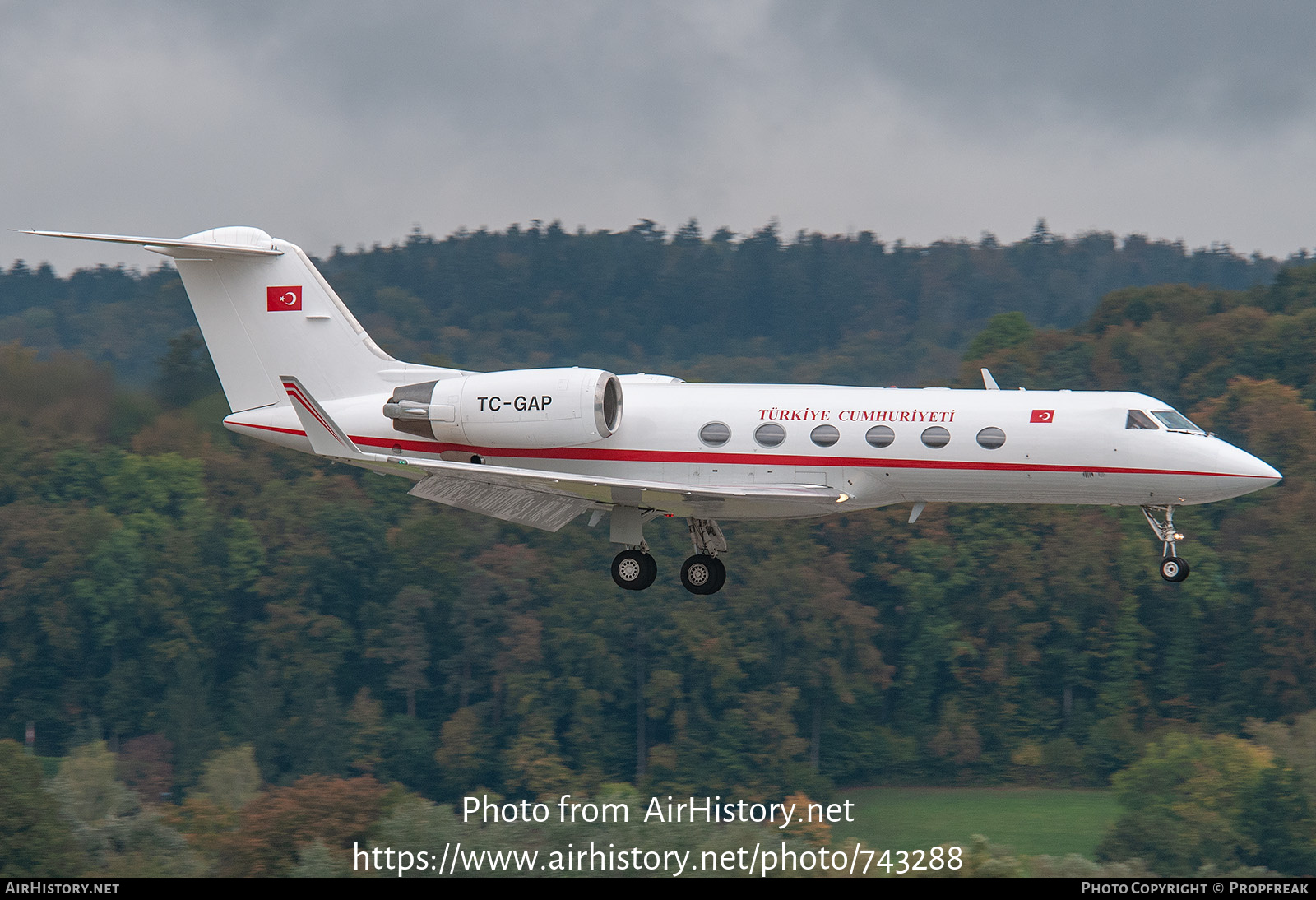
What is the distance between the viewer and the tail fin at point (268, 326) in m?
28.3

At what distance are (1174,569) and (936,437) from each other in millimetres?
4428

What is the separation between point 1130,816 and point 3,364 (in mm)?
45824

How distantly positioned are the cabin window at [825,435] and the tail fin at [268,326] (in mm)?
7099

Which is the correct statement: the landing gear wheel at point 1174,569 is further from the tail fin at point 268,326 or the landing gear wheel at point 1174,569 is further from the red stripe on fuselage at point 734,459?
the tail fin at point 268,326

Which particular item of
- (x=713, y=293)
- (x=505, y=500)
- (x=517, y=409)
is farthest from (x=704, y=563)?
(x=713, y=293)

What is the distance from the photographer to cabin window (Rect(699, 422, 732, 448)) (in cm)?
2600

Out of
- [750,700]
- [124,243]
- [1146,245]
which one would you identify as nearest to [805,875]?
[750,700]

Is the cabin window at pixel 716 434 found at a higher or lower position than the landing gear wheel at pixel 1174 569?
higher

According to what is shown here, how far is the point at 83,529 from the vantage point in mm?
78625

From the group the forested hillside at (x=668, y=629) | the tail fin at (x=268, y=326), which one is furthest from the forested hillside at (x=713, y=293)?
the tail fin at (x=268, y=326)

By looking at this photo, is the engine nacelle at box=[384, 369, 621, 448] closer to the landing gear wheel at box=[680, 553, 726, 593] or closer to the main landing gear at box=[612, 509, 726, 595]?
the main landing gear at box=[612, 509, 726, 595]

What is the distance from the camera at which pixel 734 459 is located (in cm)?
2591

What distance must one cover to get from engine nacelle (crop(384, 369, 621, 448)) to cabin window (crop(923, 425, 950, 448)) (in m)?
5.04

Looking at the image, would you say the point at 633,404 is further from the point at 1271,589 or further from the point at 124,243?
the point at 1271,589
